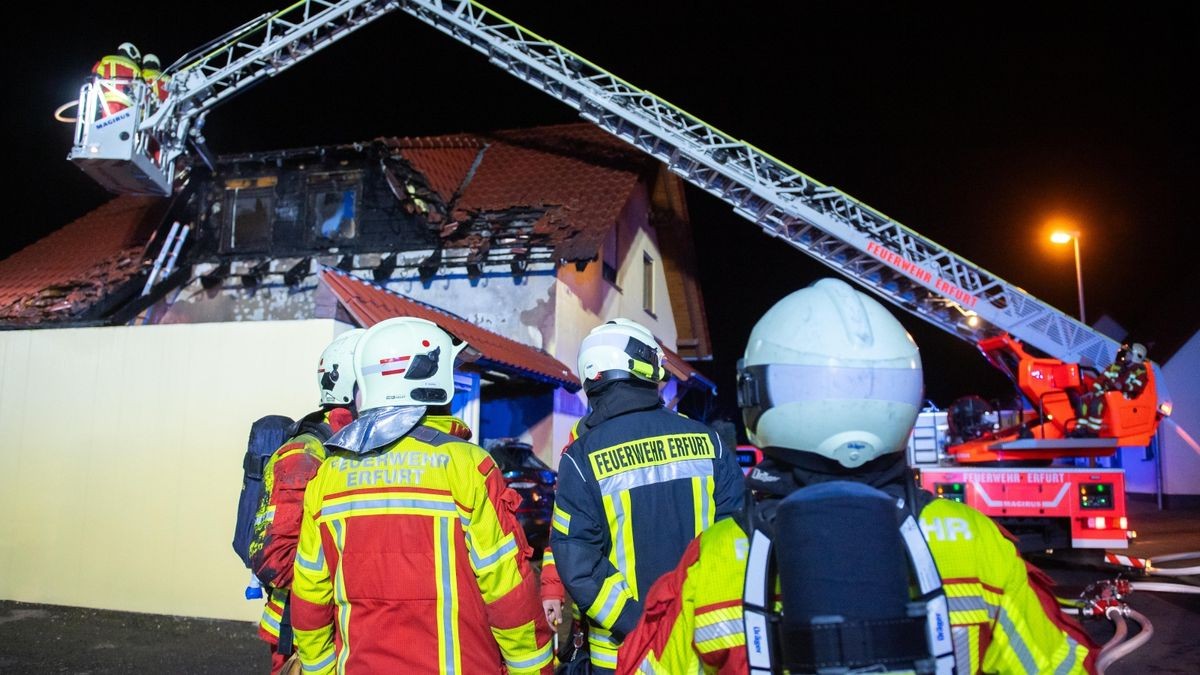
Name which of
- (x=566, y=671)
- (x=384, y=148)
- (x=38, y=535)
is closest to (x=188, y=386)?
(x=38, y=535)

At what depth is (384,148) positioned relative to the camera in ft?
43.4

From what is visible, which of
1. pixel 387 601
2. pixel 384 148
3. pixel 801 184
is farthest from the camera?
pixel 384 148

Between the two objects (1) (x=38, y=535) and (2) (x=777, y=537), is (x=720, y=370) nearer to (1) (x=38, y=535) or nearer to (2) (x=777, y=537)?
(1) (x=38, y=535)

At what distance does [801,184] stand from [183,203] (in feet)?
35.3

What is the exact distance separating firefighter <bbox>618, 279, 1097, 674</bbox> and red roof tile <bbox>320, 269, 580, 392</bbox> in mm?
6401

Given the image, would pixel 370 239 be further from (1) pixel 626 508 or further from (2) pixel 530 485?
(1) pixel 626 508

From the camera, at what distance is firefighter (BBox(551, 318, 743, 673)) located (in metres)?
2.73

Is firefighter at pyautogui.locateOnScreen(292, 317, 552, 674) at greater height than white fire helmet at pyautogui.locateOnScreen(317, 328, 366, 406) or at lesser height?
lesser

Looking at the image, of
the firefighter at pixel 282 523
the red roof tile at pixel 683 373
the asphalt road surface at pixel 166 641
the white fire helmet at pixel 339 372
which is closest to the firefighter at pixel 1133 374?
the asphalt road surface at pixel 166 641

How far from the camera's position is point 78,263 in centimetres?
1404

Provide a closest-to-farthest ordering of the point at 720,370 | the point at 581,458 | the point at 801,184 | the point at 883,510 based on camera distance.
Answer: the point at 883,510 → the point at 581,458 → the point at 801,184 → the point at 720,370

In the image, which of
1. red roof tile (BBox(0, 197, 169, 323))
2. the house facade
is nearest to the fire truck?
the house facade

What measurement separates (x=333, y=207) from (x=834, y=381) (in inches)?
512

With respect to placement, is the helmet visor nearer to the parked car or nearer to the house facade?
the house facade
